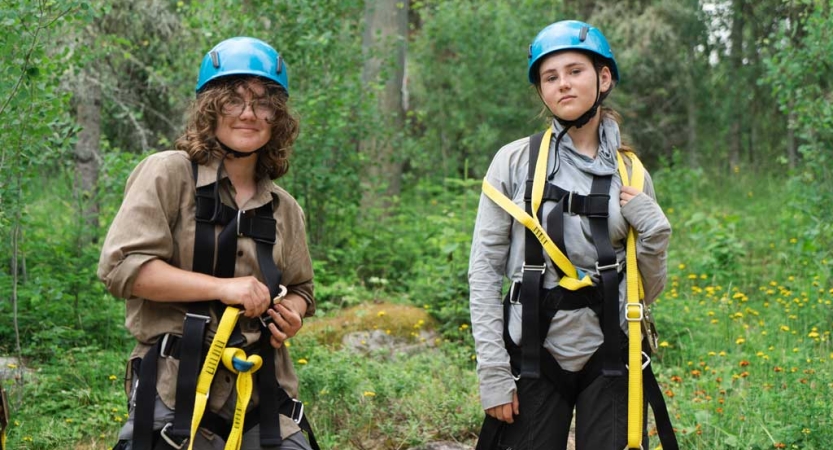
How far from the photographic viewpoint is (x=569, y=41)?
3.55 m

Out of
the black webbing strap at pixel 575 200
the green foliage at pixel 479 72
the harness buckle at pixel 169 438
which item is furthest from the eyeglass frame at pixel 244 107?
the green foliage at pixel 479 72

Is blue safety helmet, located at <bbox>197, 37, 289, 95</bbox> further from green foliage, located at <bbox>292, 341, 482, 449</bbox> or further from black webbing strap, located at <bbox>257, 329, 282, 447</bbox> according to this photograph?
green foliage, located at <bbox>292, 341, 482, 449</bbox>

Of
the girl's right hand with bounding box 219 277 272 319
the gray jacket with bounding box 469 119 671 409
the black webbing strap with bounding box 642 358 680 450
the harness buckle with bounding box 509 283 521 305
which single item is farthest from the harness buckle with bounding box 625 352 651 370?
the girl's right hand with bounding box 219 277 272 319

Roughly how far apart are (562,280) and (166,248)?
1.47 m

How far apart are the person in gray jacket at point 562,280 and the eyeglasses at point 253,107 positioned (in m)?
0.90

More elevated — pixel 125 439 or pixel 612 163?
pixel 612 163

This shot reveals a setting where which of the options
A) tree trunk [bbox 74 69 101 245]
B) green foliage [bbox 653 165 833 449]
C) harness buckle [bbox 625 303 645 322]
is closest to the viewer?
harness buckle [bbox 625 303 645 322]

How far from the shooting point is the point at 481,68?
622 inches

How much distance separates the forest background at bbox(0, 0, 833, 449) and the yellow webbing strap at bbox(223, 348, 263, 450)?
62.4 inches

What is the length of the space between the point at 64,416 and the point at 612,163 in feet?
12.7

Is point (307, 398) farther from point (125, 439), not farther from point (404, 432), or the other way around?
point (125, 439)

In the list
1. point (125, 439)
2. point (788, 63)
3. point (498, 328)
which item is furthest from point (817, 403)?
point (788, 63)

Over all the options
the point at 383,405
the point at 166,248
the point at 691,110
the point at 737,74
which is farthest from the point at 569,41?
the point at 737,74

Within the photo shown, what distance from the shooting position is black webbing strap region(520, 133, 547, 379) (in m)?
3.41
